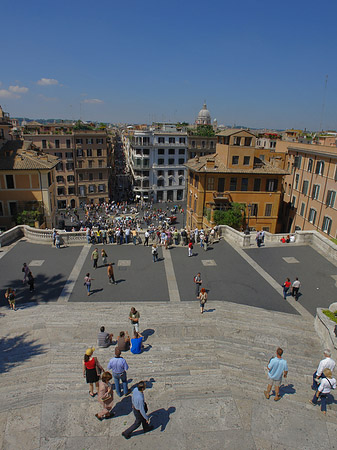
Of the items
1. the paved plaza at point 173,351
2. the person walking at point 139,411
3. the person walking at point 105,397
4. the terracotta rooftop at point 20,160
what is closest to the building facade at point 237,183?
the paved plaza at point 173,351

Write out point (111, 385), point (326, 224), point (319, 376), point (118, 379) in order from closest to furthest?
point (118, 379) < point (319, 376) < point (111, 385) < point (326, 224)

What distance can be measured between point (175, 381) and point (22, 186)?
27.0 metres

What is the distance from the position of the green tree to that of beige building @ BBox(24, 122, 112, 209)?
135 feet

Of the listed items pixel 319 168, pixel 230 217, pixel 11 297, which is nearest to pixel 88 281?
pixel 11 297

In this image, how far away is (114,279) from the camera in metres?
19.1

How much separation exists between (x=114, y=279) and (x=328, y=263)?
14.5 metres

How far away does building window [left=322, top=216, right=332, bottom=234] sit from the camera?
33.2 m

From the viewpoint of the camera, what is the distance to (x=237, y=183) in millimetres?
36750

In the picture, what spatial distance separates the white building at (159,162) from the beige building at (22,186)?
1524 inches

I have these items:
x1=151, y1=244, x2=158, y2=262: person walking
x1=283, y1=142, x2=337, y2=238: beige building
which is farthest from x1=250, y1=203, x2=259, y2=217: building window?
x1=151, y1=244, x2=158, y2=262: person walking

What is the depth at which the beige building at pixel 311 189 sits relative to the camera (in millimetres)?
33125

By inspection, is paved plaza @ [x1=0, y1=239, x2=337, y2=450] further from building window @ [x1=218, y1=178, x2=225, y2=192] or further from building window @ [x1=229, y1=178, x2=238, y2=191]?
building window @ [x1=229, y1=178, x2=238, y2=191]

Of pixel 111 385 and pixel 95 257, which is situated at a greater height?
pixel 111 385

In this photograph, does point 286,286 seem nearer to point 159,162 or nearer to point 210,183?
point 210,183
